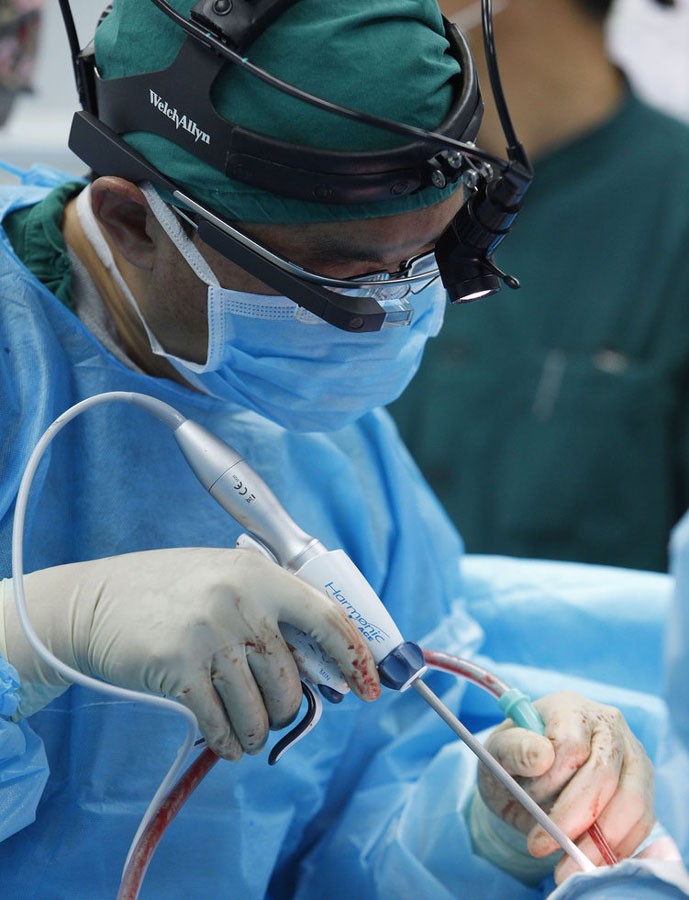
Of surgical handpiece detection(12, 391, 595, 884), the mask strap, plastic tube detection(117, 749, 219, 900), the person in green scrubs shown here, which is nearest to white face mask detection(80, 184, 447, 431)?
the mask strap

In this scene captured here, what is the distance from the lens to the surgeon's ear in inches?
41.1

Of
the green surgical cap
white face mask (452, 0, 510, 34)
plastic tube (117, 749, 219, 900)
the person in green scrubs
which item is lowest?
the person in green scrubs

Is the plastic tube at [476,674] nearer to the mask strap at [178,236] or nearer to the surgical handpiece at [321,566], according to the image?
the surgical handpiece at [321,566]

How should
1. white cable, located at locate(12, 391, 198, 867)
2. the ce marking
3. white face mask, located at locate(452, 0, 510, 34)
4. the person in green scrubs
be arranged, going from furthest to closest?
the person in green scrubs, white face mask, located at locate(452, 0, 510, 34), the ce marking, white cable, located at locate(12, 391, 198, 867)

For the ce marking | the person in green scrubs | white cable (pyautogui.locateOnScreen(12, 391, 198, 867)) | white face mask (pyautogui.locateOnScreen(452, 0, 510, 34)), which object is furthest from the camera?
the person in green scrubs

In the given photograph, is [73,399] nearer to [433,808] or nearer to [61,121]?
[433,808]

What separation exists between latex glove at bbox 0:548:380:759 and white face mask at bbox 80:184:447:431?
0.25 meters

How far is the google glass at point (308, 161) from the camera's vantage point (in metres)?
0.90

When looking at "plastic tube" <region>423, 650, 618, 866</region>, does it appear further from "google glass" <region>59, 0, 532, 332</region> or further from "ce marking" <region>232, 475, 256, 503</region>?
"google glass" <region>59, 0, 532, 332</region>

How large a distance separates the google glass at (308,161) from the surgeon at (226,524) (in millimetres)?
11

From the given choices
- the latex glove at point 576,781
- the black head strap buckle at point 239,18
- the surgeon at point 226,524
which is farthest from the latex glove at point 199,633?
the black head strap buckle at point 239,18

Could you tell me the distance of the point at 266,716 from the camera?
91 centimetres

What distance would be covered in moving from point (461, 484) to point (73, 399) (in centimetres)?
160

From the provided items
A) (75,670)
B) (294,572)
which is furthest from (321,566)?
(75,670)
